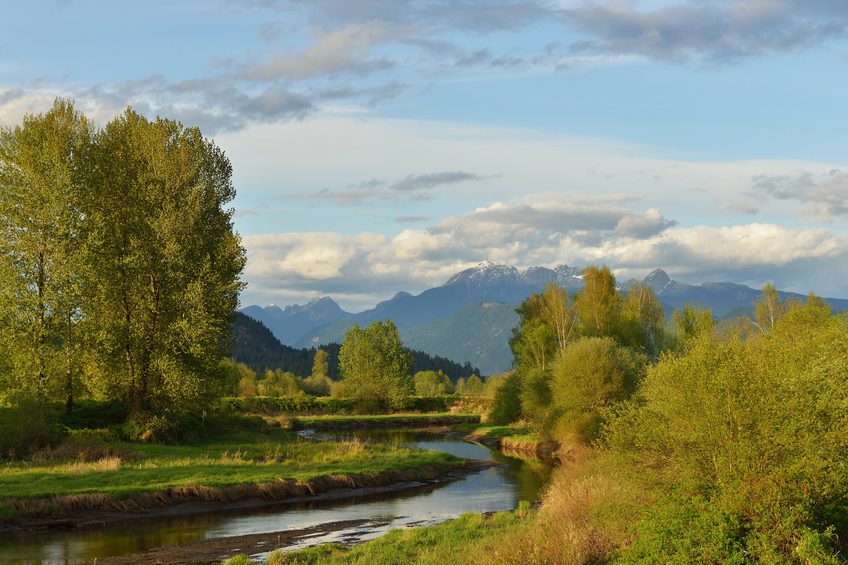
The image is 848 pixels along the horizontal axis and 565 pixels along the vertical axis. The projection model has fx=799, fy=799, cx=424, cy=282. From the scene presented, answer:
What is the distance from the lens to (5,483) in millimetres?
40938

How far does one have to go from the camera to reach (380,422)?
411 feet

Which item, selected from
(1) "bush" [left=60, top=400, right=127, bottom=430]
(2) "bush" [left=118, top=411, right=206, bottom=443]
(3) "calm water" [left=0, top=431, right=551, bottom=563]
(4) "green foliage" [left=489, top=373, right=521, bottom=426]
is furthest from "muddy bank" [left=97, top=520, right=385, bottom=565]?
(4) "green foliage" [left=489, top=373, right=521, bottom=426]

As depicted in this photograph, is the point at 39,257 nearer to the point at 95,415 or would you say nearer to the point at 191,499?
the point at 95,415

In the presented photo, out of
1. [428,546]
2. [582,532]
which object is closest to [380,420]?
[428,546]

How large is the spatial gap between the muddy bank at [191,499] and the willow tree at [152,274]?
1323 cm

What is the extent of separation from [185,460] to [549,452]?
39.8 meters

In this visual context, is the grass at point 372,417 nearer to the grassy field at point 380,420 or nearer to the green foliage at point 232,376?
the grassy field at point 380,420

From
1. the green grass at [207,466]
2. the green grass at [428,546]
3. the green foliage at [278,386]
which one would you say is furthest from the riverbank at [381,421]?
the green grass at [428,546]

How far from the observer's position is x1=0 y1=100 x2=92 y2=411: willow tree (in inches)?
2095

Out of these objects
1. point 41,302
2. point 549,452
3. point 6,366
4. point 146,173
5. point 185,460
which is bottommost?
point 549,452

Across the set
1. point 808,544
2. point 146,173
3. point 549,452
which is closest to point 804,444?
point 808,544

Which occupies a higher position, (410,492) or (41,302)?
(41,302)

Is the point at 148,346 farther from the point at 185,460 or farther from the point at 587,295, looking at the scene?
the point at 587,295

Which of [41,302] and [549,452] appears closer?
[41,302]
